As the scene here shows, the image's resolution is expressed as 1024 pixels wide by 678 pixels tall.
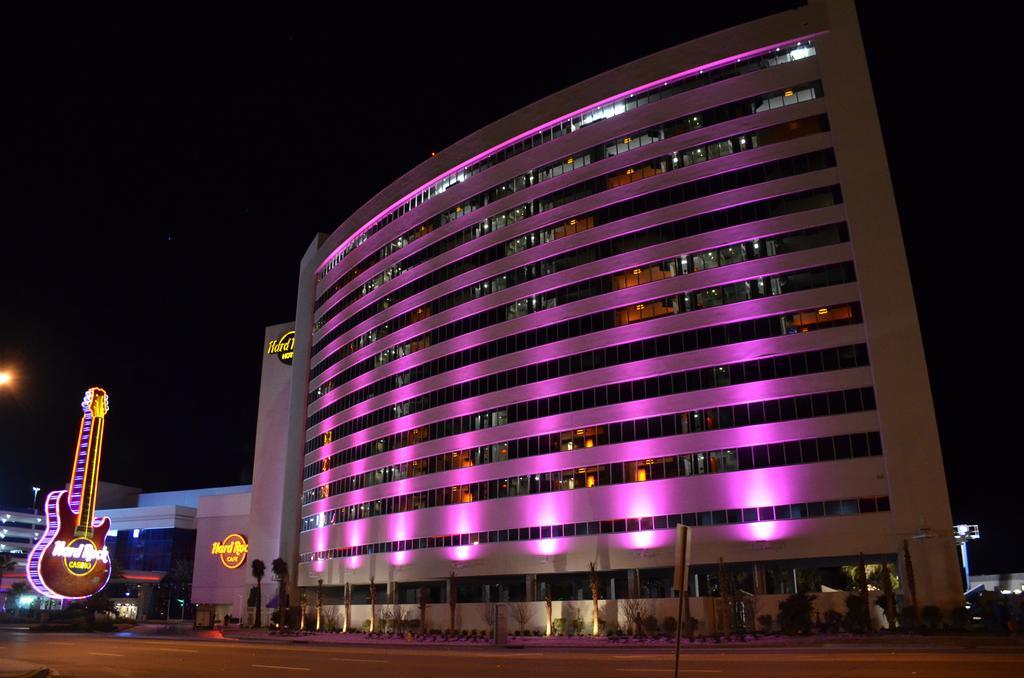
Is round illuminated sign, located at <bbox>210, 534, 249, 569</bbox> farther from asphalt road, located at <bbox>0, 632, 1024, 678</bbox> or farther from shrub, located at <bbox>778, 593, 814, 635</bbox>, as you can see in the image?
shrub, located at <bbox>778, 593, 814, 635</bbox>


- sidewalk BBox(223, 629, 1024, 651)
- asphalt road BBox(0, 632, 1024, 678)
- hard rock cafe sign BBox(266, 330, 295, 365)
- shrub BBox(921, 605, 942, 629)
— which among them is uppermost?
hard rock cafe sign BBox(266, 330, 295, 365)

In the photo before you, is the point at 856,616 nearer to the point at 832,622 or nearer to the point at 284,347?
the point at 832,622

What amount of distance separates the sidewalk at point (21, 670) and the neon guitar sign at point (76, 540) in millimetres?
52945

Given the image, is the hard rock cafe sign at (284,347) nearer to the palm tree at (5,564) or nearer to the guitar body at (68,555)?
the guitar body at (68,555)

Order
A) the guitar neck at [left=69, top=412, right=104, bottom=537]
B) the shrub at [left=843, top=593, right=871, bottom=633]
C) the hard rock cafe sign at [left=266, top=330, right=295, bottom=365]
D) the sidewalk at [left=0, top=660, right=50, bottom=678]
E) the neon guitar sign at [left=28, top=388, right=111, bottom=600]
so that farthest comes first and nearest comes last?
the hard rock cafe sign at [left=266, top=330, right=295, bottom=365]
the guitar neck at [left=69, top=412, right=104, bottom=537]
the neon guitar sign at [left=28, top=388, right=111, bottom=600]
the shrub at [left=843, top=593, right=871, bottom=633]
the sidewalk at [left=0, top=660, right=50, bottom=678]

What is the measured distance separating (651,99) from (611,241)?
12.9 m

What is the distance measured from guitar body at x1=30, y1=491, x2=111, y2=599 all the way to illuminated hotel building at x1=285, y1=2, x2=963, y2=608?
965 inches

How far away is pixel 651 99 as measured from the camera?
65875mm

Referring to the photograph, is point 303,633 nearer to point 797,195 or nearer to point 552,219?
point 552,219

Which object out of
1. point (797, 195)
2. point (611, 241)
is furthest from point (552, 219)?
point (797, 195)

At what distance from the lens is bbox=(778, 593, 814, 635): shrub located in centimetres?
4400

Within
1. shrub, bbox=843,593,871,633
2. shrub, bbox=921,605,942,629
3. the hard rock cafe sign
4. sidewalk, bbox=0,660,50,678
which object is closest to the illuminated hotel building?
shrub, bbox=921,605,942,629

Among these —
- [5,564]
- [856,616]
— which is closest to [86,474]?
[5,564]

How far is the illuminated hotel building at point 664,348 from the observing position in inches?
2053
